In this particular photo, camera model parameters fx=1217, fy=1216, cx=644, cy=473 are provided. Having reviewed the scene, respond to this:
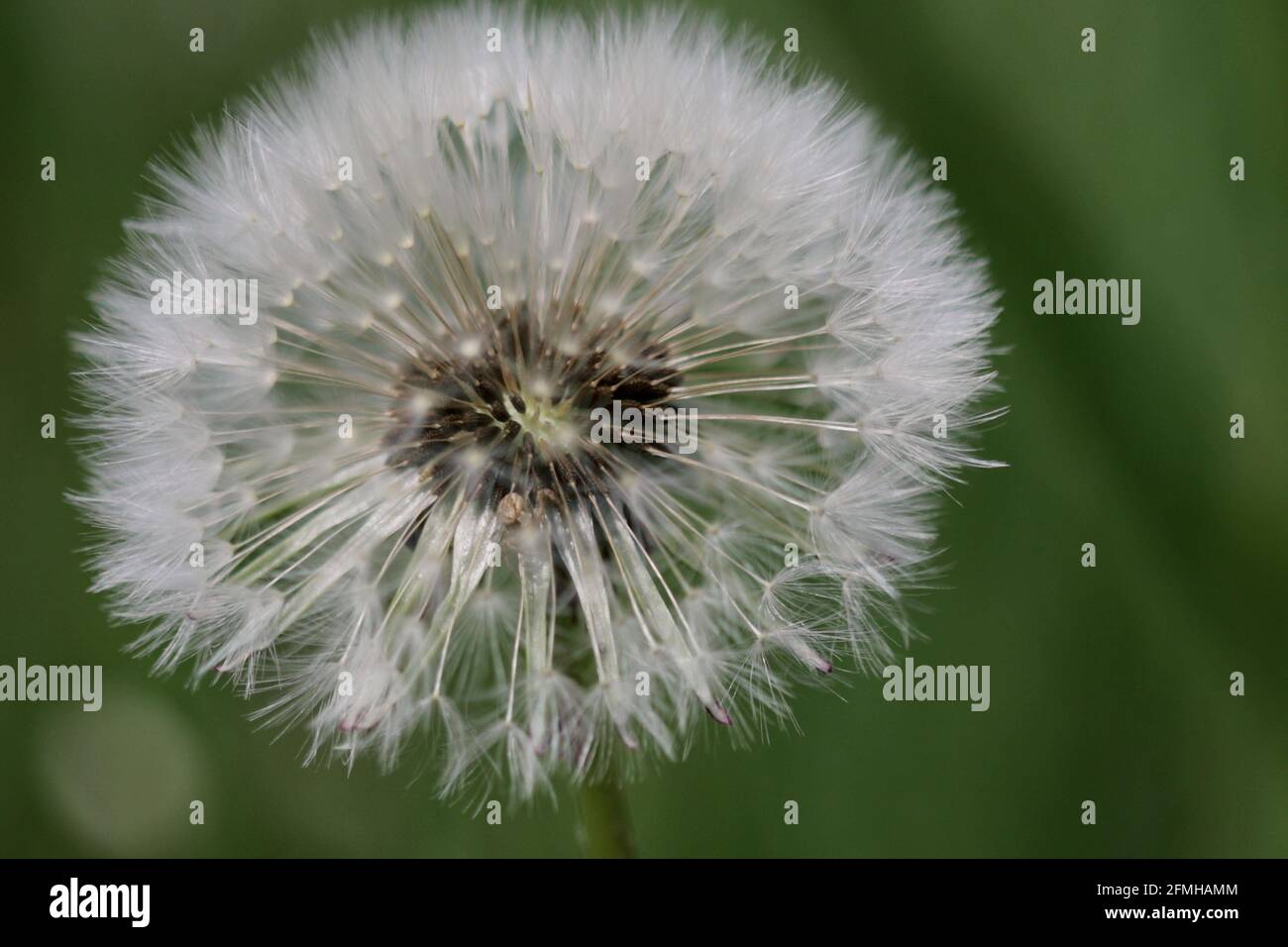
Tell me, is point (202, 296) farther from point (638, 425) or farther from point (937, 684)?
point (937, 684)

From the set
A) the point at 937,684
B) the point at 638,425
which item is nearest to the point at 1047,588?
the point at 937,684

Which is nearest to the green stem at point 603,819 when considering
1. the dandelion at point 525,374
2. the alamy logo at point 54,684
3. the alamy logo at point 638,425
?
the dandelion at point 525,374

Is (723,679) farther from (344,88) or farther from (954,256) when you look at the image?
(344,88)

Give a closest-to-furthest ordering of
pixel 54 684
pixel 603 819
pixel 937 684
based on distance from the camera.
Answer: pixel 603 819 < pixel 937 684 < pixel 54 684

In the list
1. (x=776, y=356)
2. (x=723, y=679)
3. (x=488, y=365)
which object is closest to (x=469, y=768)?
(x=723, y=679)

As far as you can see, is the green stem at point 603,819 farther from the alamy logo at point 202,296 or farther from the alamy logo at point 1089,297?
the alamy logo at point 1089,297

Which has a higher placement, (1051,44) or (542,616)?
(1051,44)
